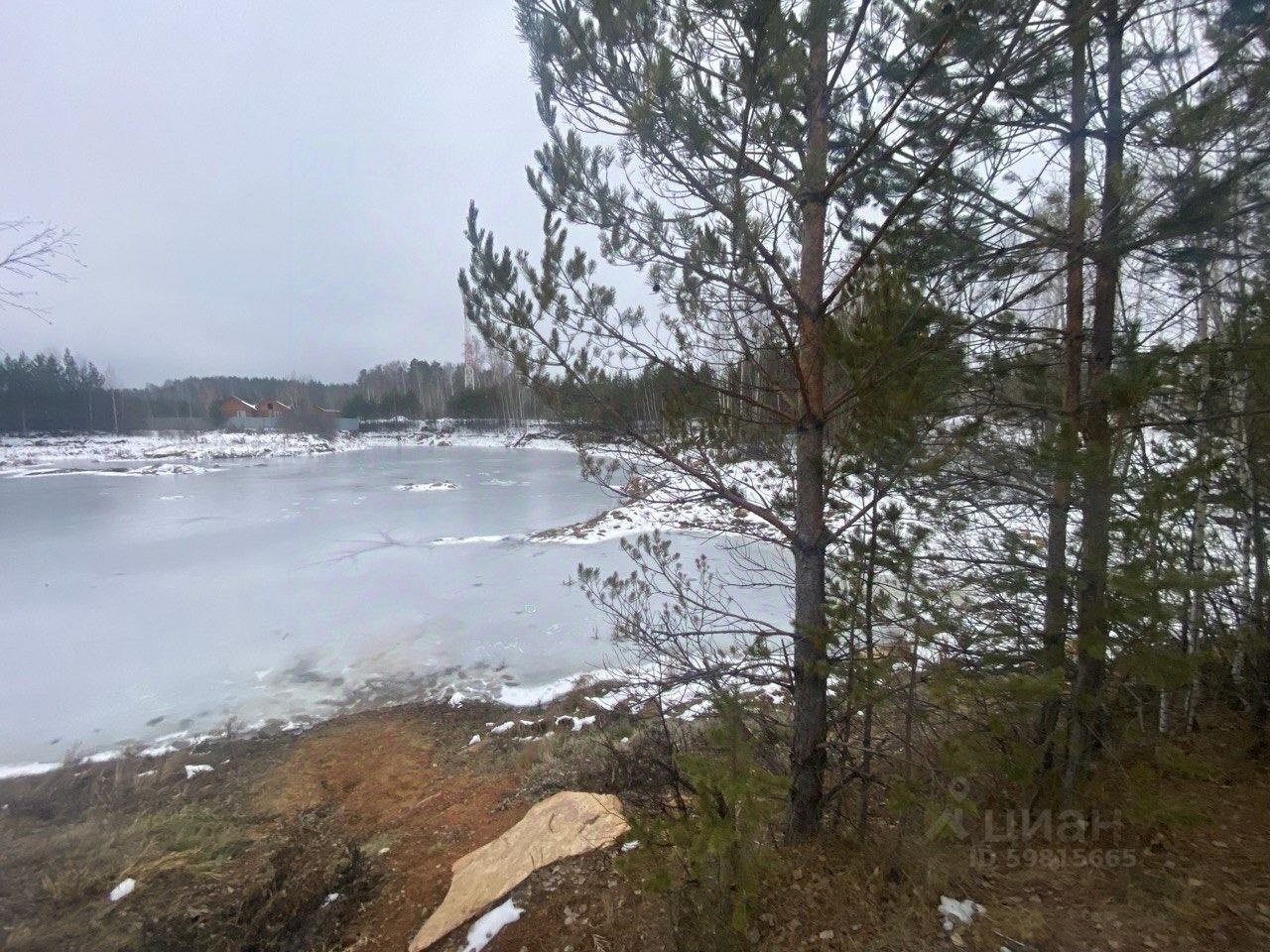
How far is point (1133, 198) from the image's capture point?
Answer: 8.99 ft

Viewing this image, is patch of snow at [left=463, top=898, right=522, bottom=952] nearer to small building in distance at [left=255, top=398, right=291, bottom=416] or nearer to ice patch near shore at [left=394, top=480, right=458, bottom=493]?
ice patch near shore at [left=394, top=480, right=458, bottom=493]

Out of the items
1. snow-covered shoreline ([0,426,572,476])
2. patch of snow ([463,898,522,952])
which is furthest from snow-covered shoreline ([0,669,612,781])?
snow-covered shoreline ([0,426,572,476])

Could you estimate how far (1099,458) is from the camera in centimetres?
245

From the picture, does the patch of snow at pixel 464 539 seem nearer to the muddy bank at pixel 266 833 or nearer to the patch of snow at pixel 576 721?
the muddy bank at pixel 266 833

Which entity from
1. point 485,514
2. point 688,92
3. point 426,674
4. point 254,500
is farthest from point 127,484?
point 688,92

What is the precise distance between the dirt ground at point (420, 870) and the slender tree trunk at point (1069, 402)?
24.6 inches

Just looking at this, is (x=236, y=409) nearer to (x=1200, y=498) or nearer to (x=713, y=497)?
(x=713, y=497)

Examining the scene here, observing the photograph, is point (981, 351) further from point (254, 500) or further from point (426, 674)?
point (254, 500)

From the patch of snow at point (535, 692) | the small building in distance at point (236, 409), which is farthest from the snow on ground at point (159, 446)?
the patch of snow at point (535, 692)

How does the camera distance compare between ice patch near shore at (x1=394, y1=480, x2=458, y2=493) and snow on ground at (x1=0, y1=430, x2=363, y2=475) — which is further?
snow on ground at (x1=0, y1=430, x2=363, y2=475)

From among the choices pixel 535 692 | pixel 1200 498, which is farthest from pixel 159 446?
pixel 1200 498

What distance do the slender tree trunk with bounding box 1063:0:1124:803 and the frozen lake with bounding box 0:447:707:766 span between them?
3634mm

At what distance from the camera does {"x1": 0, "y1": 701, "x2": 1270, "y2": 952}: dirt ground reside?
95.4 inches

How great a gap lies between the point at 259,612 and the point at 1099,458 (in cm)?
1025
